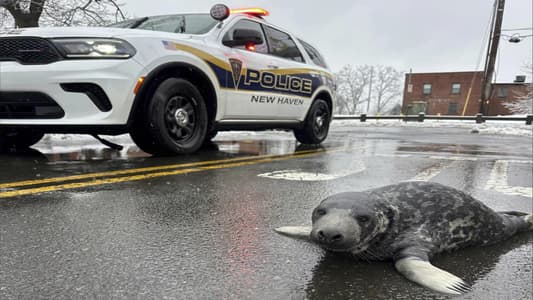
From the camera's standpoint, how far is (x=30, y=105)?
140 inches

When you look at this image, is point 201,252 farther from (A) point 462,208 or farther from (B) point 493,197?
(B) point 493,197

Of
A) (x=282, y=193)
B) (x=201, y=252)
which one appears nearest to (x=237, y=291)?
(x=201, y=252)

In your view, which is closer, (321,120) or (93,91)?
(93,91)

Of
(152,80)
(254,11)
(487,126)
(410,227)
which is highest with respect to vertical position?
(254,11)

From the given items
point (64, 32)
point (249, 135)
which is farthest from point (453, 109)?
point (64, 32)

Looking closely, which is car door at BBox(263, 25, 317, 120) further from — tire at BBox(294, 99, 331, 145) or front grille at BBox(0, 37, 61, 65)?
front grille at BBox(0, 37, 61, 65)

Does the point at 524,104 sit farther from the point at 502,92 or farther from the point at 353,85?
the point at 353,85

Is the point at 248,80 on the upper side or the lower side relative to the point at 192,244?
upper

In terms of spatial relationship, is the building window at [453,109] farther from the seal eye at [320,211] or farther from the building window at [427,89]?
the seal eye at [320,211]

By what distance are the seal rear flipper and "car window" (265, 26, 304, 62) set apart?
468 cm

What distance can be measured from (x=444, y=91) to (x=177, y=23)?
4461 centimetres

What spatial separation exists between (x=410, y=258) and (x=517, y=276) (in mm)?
416

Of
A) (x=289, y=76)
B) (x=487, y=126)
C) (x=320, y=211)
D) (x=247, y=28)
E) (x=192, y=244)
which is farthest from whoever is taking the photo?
(x=487, y=126)

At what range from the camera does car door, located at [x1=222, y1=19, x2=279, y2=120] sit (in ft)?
15.6
